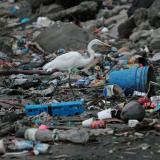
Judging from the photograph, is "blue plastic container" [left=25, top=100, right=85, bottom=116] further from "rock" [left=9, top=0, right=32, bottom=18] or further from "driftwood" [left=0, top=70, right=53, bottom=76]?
"rock" [left=9, top=0, right=32, bottom=18]

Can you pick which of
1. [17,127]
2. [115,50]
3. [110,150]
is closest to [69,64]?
[115,50]

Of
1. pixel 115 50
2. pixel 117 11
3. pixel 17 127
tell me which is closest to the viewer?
pixel 17 127

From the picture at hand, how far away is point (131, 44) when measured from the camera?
15.5 m

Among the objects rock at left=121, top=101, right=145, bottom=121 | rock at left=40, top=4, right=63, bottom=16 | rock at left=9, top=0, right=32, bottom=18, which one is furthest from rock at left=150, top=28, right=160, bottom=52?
rock at left=9, top=0, right=32, bottom=18

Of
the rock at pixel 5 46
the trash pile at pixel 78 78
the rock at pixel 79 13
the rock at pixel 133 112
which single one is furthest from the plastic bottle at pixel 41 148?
the rock at pixel 79 13

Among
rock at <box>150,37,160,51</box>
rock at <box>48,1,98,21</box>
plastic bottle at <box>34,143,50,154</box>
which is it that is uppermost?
rock at <box>48,1,98,21</box>

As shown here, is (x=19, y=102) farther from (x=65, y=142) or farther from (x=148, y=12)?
(x=148, y=12)

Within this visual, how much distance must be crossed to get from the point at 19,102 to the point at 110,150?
10.0 ft

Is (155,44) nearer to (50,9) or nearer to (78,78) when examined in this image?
(78,78)

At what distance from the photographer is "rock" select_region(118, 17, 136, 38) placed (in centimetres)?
1702

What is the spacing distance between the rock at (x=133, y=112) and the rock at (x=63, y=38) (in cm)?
784

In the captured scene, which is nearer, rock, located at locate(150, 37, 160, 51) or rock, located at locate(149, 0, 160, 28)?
rock, located at locate(150, 37, 160, 51)

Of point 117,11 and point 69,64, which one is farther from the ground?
point 117,11

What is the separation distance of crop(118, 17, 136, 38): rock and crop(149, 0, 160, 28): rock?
2.30 feet
